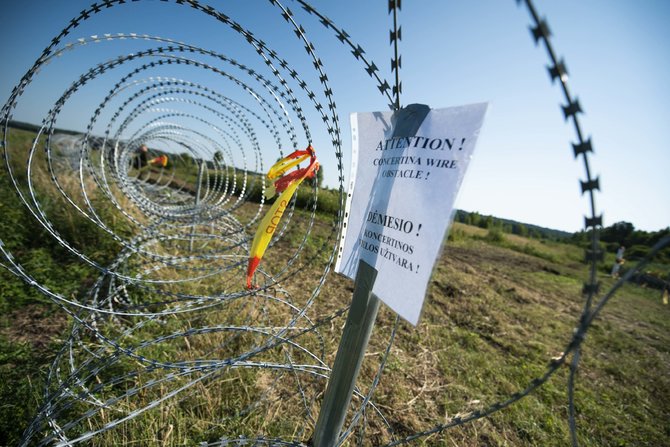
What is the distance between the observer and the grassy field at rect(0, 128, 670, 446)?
2.20 metres

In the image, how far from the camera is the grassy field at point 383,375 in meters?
2.20

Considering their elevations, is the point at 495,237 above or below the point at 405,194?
above

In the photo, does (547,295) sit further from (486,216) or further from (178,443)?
(486,216)

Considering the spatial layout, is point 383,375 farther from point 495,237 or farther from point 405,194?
point 495,237

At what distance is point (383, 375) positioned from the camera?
3332 mm

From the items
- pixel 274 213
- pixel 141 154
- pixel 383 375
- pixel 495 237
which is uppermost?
pixel 495 237

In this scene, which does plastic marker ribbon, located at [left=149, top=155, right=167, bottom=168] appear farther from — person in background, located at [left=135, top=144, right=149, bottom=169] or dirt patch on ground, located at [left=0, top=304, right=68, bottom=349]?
→ dirt patch on ground, located at [left=0, top=304, right=68, bottom=349]

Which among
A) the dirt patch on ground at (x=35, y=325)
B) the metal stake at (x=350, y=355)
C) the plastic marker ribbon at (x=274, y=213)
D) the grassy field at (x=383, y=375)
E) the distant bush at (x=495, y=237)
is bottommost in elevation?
the dirt patch on ground at (x=35, y=325)

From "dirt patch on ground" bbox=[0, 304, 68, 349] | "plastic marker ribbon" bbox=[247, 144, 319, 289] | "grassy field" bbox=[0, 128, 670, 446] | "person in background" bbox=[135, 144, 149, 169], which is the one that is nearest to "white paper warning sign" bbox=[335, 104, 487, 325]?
"plastic marker ribbon" bbox=[247, 144, 319, 289]

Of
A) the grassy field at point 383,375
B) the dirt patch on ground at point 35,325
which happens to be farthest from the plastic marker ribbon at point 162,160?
the dirt patch on ground at point 35,325

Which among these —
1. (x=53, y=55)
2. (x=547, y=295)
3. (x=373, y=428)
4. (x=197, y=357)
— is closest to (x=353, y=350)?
(x=373, y=428)

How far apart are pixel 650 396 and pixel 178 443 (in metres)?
5.94

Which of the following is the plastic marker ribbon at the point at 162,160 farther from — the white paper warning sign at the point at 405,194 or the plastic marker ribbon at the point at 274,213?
the white paper warning sign at the point at 405,194

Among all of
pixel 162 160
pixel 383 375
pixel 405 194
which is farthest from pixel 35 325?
pixel 162 160
